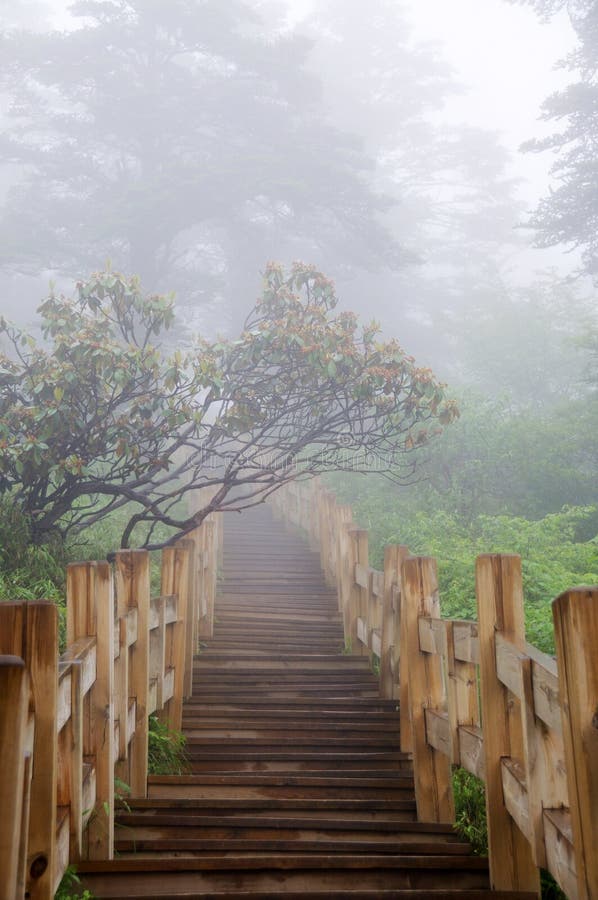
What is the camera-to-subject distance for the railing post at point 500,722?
3.74 meters

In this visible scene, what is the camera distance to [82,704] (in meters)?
3.85

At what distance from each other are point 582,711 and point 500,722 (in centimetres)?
184

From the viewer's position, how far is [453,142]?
37094mm

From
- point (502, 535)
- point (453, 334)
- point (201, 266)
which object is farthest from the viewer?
point (201, 266)

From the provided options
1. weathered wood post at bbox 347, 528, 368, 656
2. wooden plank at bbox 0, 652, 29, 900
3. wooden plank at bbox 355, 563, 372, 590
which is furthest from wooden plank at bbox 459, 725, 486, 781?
weathered wood post at bbox 347, 528, 368, 656

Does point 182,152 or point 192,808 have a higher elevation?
point 182,152

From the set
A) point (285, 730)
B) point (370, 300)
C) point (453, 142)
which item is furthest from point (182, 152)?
point (285, 730)

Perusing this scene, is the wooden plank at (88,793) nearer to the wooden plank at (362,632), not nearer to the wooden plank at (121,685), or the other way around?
the wooden plank at (121,685)

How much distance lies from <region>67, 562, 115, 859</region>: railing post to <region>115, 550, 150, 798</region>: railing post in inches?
43.1

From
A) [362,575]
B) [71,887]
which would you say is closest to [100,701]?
[71,887]

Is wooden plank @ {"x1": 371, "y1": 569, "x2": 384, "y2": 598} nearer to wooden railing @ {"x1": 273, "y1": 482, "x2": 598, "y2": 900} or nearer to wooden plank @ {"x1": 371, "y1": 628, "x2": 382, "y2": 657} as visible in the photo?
wooden railing @ {"x1": 273, "y1": 482, "x2": 598, "y2": 900}

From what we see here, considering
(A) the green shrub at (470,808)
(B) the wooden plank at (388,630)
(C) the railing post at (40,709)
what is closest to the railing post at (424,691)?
(A) the green shrub at (470,808)

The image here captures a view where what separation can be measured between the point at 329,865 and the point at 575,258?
215ft

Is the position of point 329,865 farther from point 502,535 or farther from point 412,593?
point 502,535
